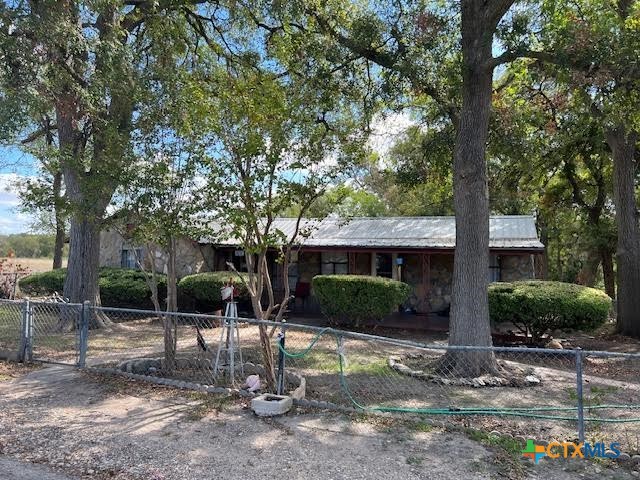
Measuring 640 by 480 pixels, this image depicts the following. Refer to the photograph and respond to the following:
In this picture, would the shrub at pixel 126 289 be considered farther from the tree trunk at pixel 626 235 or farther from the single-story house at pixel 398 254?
the tree trunk at pixel 626 235

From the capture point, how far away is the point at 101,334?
11.7 meters

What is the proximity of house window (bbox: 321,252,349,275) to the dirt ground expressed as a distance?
33.1 feet

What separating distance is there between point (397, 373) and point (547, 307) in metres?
4.16

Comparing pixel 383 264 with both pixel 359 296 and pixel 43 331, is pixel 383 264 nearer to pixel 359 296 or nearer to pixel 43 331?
pixel 359 296

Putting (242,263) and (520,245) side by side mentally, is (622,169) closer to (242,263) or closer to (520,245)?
(520,245)

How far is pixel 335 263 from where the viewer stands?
1611 cm

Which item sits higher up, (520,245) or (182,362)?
(520,245)

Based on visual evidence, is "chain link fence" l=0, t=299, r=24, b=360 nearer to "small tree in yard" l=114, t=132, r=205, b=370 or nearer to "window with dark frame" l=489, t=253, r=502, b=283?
"small tree in yard" l=114, t=132, r=205, b=370

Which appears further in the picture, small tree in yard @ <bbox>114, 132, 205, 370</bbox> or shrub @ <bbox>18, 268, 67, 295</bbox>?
shrub @ <bbox>18, 268, 67, 295</bbox>

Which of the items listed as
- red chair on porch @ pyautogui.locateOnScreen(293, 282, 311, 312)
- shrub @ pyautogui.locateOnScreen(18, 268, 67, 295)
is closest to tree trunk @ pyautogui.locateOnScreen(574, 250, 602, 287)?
red chair on porch @ pyautogui.locateOnScreen(293, 282, 311, 312)

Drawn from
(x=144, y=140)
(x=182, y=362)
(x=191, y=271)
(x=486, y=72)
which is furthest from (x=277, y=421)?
(x=191, y=271)

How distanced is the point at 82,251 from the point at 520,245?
1129cm

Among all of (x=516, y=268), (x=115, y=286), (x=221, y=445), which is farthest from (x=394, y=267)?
(x=221, y=445)

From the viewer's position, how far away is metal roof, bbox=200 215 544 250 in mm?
13430
